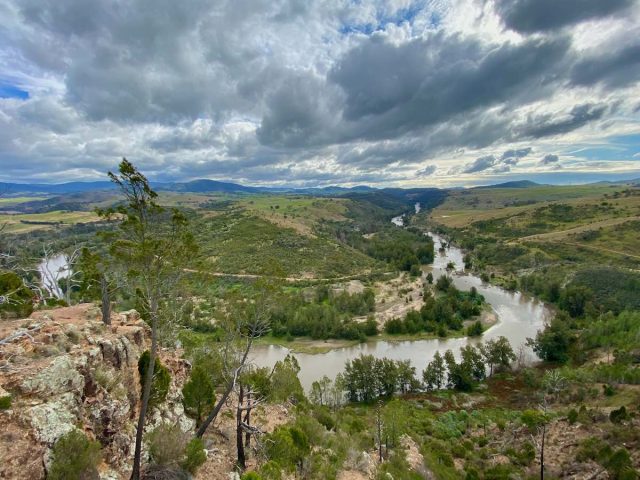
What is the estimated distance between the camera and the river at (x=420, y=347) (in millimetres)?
62566

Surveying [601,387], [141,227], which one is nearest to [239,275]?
[601,387]

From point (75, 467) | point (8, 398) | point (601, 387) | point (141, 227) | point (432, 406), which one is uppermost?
point (141, 227)

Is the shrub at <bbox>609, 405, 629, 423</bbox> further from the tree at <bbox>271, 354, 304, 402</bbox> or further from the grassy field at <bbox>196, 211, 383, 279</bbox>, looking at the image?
the grassy field at <bbox>196, 211, 383, 279</bbox>

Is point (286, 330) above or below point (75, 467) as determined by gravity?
below

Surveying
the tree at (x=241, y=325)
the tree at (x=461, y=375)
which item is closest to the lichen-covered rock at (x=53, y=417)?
the tree at (x=241, y=325)

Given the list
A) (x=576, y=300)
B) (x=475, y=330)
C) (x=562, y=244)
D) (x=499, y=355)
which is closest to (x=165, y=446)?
(x=499, y=355)

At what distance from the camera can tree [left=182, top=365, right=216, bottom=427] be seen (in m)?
21.0

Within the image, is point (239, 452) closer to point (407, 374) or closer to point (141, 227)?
point (141, 227)

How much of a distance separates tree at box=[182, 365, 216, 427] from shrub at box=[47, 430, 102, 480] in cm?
872

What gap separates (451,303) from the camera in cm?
8462

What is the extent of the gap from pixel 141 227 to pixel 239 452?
13264 millimetres

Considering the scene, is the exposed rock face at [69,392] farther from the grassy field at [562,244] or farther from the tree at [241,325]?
the grassy field at [562,244]

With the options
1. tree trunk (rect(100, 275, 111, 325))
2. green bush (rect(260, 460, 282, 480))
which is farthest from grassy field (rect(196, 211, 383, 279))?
green bush (rect(260, 460, 282, 480))

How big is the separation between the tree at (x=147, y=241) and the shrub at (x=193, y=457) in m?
2.18
